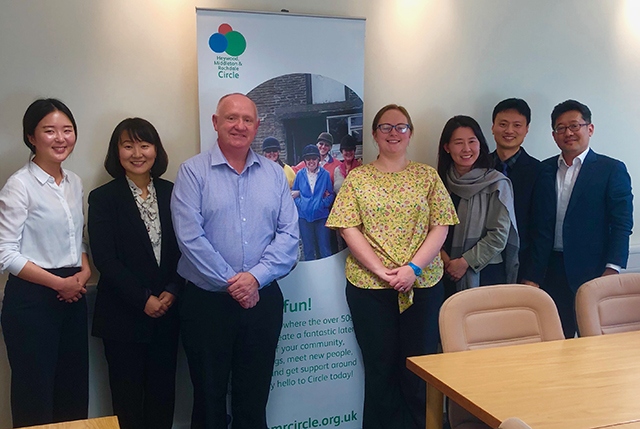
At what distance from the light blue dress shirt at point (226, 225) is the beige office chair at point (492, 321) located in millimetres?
832

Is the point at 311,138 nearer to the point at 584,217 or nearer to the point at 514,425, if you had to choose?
the point at 584,217

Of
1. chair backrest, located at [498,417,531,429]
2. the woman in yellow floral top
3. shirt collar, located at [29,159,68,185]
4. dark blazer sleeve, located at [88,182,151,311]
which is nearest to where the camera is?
chair backrest, located at [498,417,531,429]

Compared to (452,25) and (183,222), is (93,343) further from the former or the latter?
(452,25)

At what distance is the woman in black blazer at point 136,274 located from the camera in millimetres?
2357

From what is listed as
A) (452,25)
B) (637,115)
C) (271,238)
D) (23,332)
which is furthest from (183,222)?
(637,115)

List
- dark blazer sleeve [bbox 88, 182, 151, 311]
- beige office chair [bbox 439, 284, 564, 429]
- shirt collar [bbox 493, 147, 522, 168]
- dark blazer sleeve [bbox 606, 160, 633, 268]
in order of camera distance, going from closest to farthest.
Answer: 1. beige office chair [bbox 439, 284, 564, 429]
2. dark blazer sleeve [bbox 88, 182, 151, 311]
3. dark blazer sleeve [bbox 606, 160, 633, 268]
4. shirt collar [bbox 493, 147, 522, 168]

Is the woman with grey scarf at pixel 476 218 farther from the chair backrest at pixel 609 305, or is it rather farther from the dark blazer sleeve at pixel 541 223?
the chair backrest at pixel 609 305

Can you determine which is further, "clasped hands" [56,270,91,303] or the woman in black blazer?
the woman in black blazer

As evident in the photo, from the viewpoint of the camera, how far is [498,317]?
194 cm

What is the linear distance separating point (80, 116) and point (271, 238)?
112 centimetres

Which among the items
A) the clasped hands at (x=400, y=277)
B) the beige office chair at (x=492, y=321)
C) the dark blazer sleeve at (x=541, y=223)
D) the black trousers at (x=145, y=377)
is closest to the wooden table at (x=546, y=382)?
the beige office chair at (x=492, y=321)

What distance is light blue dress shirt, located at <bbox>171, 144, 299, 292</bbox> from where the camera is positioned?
2240 mm

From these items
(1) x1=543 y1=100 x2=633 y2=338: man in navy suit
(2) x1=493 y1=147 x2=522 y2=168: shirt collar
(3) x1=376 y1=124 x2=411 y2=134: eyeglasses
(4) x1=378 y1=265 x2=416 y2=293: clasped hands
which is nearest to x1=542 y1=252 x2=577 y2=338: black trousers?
(1) x1=543 y1=100 x2=633 y2=338: man in navy suit

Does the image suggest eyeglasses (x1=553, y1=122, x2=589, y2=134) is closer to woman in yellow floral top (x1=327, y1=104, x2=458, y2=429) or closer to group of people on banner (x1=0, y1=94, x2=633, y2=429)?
group of people on banner (x1=0, y1=94, x2=633, y2=429)
